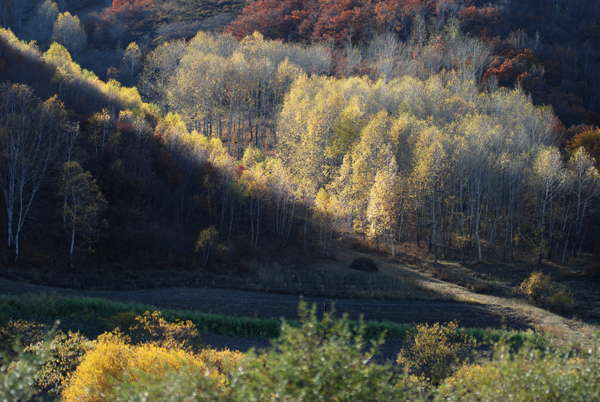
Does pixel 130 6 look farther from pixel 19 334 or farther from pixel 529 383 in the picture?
pixel 529 383

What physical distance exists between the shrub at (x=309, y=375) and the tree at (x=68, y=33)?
3486 inches

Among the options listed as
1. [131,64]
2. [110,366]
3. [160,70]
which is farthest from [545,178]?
[131,64]

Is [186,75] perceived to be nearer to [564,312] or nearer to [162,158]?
[162,158]

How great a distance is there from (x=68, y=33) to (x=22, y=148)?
61.2m

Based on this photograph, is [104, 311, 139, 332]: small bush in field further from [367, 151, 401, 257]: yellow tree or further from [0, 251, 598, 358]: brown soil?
[367, 151, 401, 257]: yellow tree

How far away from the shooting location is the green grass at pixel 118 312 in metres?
17.0

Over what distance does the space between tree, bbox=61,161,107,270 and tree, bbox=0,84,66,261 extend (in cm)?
181

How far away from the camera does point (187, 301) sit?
952 inches

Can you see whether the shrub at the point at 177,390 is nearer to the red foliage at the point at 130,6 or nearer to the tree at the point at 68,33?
the tree at the point at 68,33

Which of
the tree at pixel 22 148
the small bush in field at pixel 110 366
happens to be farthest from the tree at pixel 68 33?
the small bush in field at pixel 110 366

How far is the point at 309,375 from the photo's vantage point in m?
5.41

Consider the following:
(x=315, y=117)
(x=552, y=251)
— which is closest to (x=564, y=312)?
(x=552, y=251)

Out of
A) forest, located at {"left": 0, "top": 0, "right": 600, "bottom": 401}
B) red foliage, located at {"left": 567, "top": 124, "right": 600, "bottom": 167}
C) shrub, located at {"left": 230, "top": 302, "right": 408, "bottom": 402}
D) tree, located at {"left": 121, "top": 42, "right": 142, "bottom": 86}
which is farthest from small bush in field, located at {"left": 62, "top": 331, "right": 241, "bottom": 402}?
tree, located at {"left": 121, "top": 42, "right": 142, "bottom": 86}

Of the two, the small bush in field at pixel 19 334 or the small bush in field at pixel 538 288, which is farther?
the small bush in field at pixel 538 288
